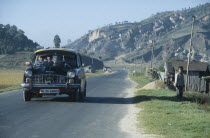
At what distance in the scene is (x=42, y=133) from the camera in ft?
25.6

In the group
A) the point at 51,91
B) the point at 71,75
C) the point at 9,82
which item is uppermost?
the point at 71,75

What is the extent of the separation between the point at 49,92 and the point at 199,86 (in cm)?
3955

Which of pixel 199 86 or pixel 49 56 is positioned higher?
pixel 49 56

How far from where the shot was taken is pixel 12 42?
16362cm

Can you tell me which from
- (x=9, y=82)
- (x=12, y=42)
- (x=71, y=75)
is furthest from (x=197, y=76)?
(x=12, y=42)

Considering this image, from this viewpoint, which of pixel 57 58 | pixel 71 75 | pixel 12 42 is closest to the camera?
pixel 71 75

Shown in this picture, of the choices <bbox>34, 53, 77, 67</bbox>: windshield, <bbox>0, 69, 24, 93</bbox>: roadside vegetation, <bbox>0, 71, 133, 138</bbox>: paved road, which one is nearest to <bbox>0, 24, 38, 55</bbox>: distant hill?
<bbox>0, 69, 24, 93</bbox>: roadside vegetation

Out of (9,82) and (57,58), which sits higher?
(57,58)

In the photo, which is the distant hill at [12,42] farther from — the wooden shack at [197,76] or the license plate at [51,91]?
the license plate at [51,91]

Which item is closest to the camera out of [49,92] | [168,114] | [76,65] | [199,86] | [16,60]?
[168,114]

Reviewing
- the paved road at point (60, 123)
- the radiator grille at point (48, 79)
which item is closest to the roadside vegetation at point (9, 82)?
the radiator grille at point (48, 79)

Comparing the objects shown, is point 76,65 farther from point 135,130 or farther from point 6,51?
point 6,51

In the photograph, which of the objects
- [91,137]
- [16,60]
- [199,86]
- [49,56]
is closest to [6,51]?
[16,60]

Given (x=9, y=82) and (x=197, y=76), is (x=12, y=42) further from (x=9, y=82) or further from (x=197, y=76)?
(x=197, y=76)
